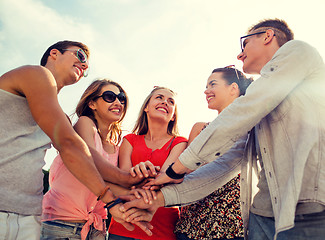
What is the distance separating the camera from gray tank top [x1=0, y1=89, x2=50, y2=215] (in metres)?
2.32

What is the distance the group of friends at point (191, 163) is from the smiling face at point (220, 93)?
0.62 meters

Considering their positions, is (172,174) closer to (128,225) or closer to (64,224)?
(128,225)

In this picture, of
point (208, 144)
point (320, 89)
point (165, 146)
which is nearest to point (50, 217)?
point (165, 146)

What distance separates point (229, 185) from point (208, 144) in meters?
1.25

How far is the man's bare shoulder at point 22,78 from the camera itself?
2.50 meters

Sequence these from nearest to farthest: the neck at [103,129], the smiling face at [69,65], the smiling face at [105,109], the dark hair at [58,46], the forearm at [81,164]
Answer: the forearm at [81,164]
the smiling face at [69,65]
the dark hair at [58,46]
the neck at [103,129]
the smiling face at [105,109]

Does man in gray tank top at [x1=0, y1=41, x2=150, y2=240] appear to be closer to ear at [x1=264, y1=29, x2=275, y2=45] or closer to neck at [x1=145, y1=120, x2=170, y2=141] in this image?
neck at [x1=145, y1=120, x2=170, y2=141]

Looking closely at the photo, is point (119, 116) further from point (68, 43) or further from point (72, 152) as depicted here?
point (72, 152)

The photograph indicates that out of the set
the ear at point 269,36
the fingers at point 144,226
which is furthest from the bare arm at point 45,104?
the ear at point 269,36

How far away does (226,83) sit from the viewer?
15.5ft

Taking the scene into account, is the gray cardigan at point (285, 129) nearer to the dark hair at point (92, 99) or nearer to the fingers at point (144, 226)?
the fingers at point (144, 226)

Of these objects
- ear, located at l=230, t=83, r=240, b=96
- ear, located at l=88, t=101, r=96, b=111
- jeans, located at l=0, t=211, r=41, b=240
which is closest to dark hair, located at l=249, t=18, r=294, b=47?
ear, located at l=230, t=83, r=240, b=96

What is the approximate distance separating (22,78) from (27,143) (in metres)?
0.58

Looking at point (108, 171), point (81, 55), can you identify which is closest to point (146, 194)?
point (108, 171)
